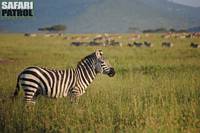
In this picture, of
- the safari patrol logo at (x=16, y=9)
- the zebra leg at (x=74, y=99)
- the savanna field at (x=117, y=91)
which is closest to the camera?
the savanna field at (x=117, y=91)

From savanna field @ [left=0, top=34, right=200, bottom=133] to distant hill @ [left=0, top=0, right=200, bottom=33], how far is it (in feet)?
0.83

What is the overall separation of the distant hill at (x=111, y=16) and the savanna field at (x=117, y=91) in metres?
0.25

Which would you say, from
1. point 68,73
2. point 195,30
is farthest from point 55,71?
point 195,30

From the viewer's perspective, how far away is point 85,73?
7.06 m

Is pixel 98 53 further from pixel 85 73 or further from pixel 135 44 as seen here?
pixel 135 44

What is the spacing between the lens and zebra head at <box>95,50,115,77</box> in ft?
22.8

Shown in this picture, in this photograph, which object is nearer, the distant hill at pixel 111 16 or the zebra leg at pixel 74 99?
the zebra leg at pixel 74 99

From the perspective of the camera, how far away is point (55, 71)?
700cm

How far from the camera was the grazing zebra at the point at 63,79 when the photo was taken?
22.3ft

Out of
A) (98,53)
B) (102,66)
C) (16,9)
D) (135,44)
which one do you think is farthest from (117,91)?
(16,9)

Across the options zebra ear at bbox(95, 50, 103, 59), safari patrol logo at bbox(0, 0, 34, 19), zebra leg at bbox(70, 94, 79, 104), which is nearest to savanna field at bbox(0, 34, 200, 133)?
zebra leg at bbox(70, 94, 79, 104)

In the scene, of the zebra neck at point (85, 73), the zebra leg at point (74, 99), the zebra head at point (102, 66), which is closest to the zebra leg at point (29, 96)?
the zebra leg at point (74, 99)

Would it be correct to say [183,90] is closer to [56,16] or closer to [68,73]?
[68,73]

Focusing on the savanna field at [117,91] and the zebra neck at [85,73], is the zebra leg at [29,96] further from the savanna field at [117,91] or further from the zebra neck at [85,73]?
the zebra neck at [85,73]
